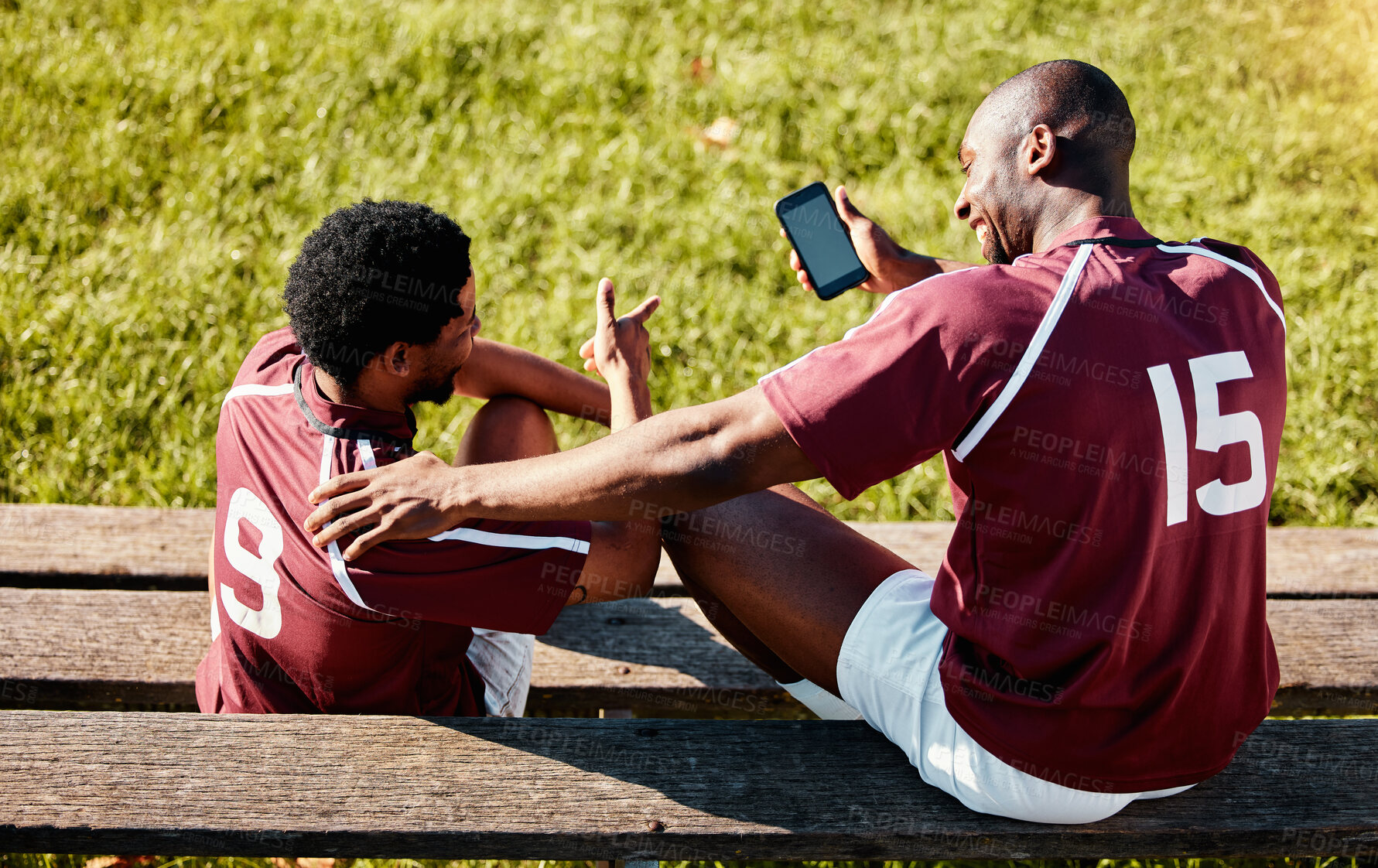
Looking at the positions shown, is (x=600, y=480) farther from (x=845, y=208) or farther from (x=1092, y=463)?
(x=845, y=208)

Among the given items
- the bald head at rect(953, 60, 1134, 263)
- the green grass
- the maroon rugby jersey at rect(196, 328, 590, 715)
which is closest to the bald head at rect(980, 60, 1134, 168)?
the bald head at rect(953, 60, 1134, 263)

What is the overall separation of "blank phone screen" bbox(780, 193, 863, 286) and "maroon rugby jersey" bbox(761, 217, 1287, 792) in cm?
99

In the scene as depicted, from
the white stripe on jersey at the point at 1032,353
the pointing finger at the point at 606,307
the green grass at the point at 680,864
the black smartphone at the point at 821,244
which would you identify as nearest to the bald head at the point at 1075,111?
the white stripe on jersey at the point at 1032,353

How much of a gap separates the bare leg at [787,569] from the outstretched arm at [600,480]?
0.87 ft

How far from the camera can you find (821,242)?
2.70 meters

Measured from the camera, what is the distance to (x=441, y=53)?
482 centimetres

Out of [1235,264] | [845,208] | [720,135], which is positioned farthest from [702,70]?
[1235,264]

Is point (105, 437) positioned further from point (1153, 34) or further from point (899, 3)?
point (1153, 34)

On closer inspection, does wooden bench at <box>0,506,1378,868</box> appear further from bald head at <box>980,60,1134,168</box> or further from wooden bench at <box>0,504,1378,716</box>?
bald head at <box>980,60,1134,168</box>

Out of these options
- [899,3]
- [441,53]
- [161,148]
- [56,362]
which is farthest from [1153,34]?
[56,362]

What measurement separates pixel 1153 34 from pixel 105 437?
5.14m

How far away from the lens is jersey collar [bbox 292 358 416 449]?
194cm

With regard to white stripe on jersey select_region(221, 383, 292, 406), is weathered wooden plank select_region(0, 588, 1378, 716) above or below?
below

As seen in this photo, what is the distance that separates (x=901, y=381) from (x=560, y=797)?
983 mm
